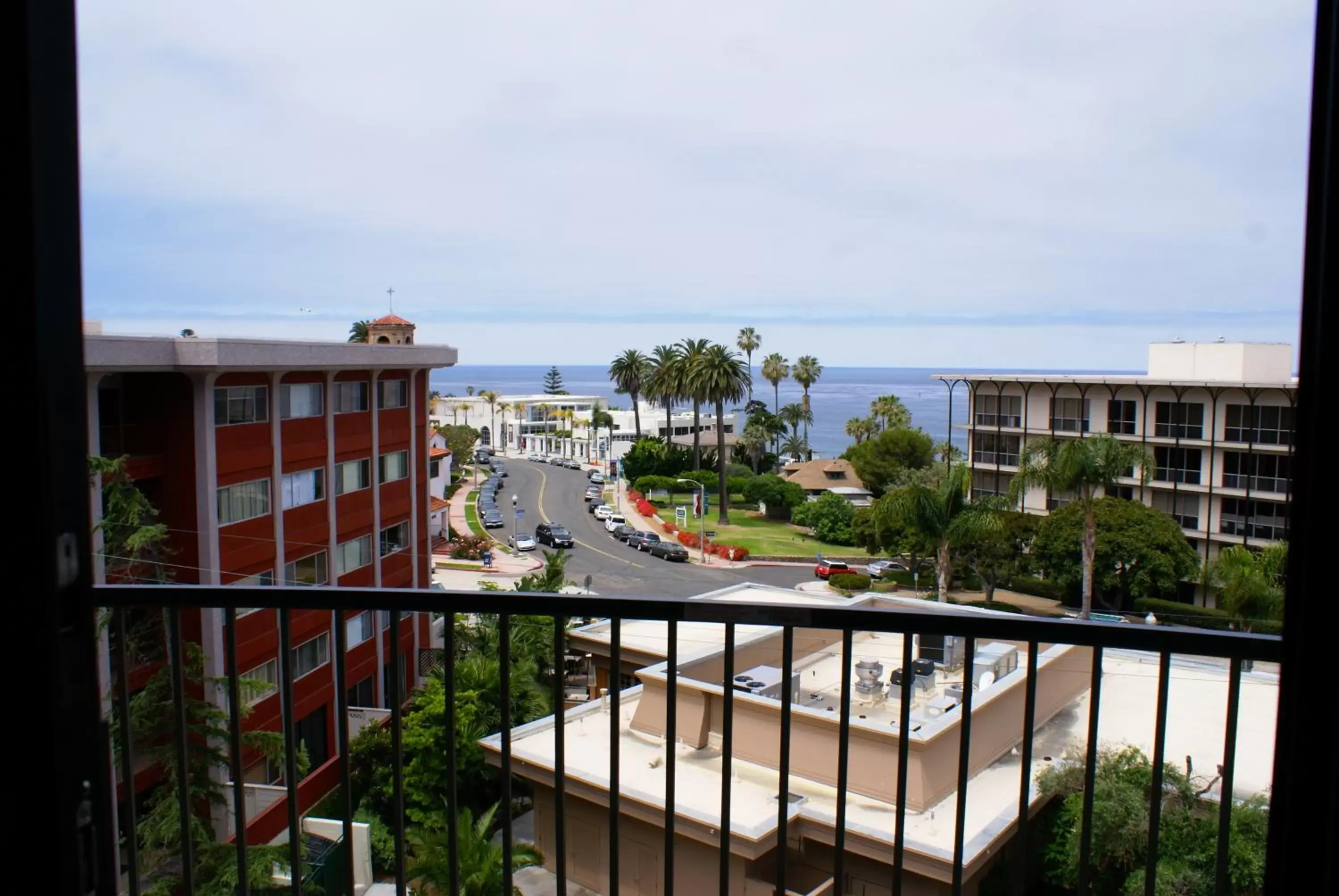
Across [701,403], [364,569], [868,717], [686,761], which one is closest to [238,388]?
[364,569]

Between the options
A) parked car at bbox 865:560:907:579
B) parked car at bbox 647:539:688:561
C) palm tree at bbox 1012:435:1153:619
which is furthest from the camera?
parked car at bbox 647:539:688:561

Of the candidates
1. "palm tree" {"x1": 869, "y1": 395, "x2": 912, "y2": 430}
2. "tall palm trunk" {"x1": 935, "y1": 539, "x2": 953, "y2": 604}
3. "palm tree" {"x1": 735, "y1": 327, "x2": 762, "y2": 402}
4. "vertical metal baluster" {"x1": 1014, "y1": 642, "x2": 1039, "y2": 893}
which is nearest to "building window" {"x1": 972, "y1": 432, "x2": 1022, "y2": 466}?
"tall palm trunk" {"x1": 935, "y1": 539, "x2": 953, "y2": 604}

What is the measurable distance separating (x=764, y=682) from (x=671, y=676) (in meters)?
7.35

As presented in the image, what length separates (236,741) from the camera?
2316mm

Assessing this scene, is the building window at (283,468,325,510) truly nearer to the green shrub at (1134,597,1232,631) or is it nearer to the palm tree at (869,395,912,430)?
the green shrub at (1134,597,1232,631)

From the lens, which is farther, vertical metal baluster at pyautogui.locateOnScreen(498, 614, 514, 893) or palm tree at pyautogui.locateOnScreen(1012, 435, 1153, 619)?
palm tree at pyautogui.locateOnScreen(1012, 435, 1153, 619)

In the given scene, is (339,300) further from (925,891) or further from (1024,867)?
(1024,867)

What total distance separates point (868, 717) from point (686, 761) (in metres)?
1.95

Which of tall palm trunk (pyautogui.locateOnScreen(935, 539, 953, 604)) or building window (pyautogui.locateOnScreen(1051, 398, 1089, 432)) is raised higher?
building window (pyautogui.locateOnScreen(1051, 398, 1089, 432))

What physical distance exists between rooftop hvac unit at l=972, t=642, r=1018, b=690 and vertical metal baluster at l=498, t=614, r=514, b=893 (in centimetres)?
883

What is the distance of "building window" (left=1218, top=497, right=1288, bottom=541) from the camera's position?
30078 millimetres

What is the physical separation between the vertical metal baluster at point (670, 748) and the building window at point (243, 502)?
55.8 feet

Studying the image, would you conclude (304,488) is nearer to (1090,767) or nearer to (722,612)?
(722,612)

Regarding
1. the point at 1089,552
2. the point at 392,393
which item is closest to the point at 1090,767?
the point at 392,393
